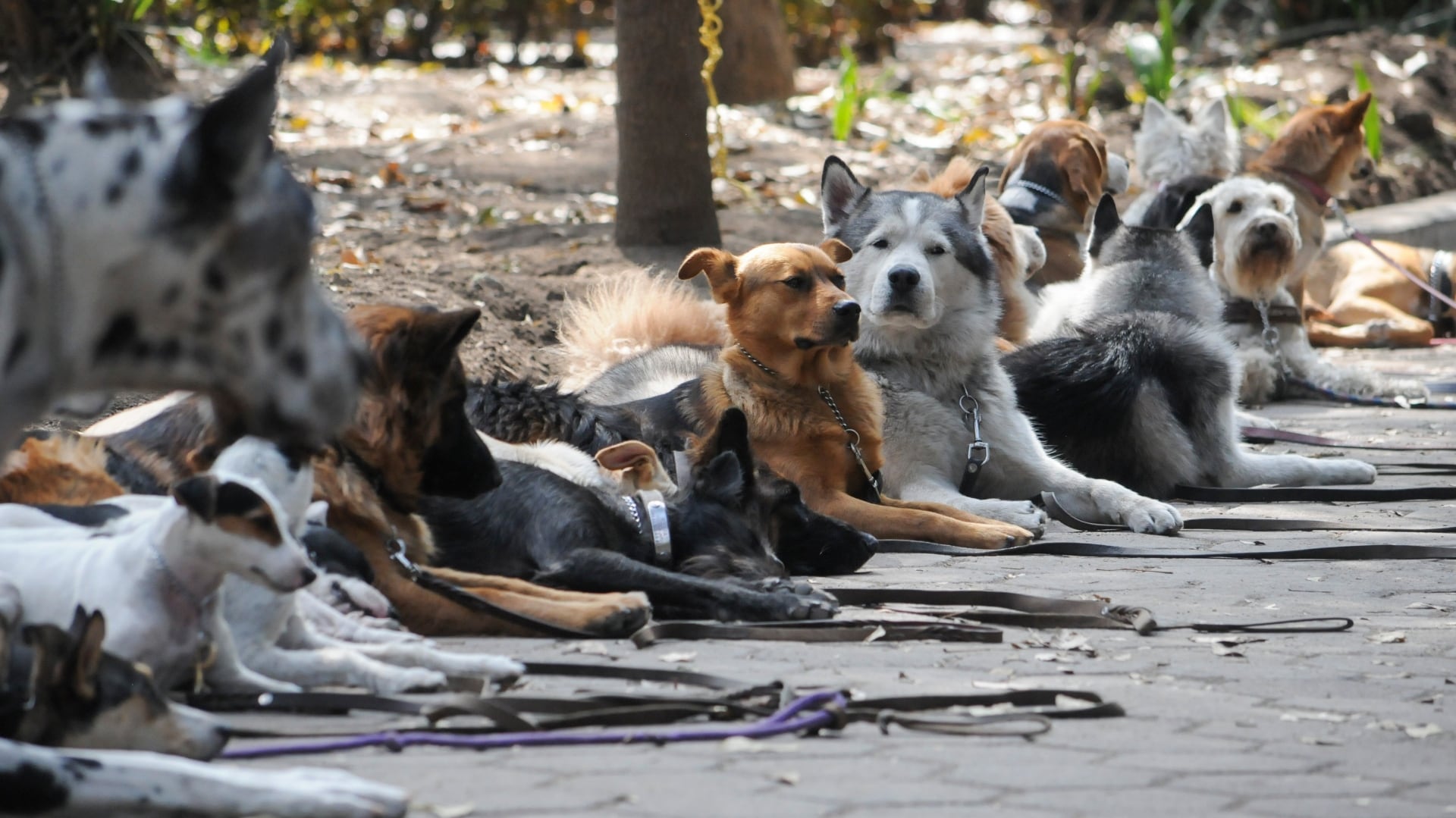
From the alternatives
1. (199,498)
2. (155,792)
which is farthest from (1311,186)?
(155,792)

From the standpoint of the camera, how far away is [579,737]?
11.3 feet

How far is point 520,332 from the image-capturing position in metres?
9.10

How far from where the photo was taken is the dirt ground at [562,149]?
977cm

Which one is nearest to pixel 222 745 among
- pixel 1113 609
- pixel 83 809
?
pixel 83 809

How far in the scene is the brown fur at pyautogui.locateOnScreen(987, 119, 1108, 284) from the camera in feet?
36.0

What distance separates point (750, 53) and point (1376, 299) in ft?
22.0

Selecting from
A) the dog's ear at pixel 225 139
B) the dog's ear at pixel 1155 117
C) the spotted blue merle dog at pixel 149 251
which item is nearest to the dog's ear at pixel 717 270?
the spotted blue merle dog at pixel 149 251

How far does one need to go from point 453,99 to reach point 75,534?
43.4 feet

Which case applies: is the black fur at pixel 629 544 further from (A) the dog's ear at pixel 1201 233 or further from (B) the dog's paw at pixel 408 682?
(A) the dog's ear at pixel 1201 233

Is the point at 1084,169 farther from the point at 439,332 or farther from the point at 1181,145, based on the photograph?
the point at 439,332

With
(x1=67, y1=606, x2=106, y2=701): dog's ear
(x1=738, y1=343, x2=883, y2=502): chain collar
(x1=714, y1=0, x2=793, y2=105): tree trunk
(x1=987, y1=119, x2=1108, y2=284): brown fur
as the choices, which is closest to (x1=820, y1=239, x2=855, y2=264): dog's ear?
(x1=738, y1=343, x2=883, y2=502): chain collar

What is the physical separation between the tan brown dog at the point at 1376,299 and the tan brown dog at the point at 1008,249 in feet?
14.6

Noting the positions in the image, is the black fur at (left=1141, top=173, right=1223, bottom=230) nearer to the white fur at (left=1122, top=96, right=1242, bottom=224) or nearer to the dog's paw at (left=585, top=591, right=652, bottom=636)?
the white fur at (left=1122, top=96, right=1242, bottom=224)

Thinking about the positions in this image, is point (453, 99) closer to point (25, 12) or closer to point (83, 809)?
point (25, 12)
